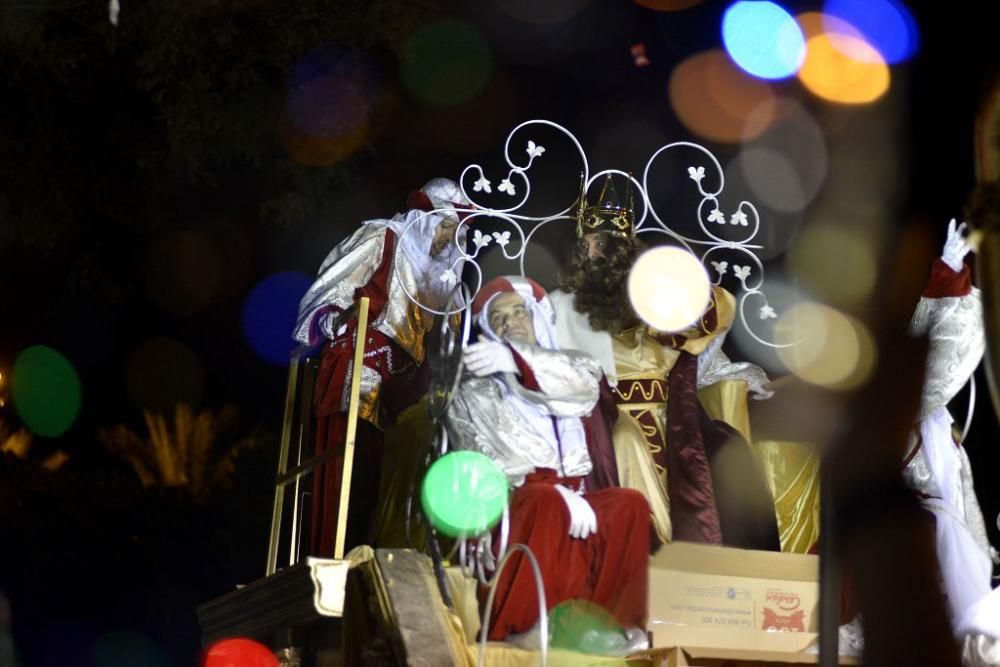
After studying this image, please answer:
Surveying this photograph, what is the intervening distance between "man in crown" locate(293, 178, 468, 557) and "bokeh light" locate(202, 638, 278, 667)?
0.68 metres

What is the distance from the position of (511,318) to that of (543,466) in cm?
75

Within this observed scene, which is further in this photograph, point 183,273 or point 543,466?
point 183,273

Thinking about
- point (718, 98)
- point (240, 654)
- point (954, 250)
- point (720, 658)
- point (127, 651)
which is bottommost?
point (127, 651)

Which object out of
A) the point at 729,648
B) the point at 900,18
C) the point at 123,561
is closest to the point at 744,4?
the point at 729,648

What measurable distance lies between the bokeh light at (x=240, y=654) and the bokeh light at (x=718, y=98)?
3603 mm

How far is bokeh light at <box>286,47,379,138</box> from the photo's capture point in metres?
9.57

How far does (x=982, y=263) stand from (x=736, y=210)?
564 centimetres

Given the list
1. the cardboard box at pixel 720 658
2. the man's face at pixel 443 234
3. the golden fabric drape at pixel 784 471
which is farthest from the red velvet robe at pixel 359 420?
the cardboard box at pixel 720 658

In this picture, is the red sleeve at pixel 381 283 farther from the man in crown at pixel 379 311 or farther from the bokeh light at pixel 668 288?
the bokeh light at pixel 668 288

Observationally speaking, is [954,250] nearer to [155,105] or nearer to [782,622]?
[782,622]

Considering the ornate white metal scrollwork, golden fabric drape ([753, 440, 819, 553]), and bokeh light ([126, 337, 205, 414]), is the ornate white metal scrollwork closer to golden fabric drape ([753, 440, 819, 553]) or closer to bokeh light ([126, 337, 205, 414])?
golden fabric drape ([753, 440, 819, 553])

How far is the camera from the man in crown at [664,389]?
6.25 metres

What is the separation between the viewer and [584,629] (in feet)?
17.5

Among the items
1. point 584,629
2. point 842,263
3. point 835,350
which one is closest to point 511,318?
point 584,629
